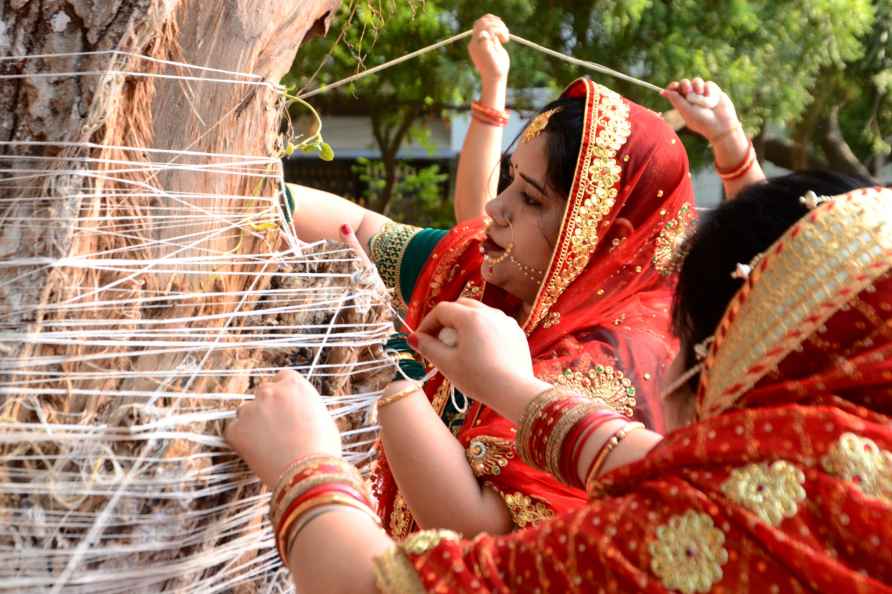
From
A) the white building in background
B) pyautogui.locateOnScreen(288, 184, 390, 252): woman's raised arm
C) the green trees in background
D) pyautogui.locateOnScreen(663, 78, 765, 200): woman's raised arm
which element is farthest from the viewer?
the white building in background

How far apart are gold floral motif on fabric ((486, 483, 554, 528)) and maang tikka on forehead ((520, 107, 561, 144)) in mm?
756

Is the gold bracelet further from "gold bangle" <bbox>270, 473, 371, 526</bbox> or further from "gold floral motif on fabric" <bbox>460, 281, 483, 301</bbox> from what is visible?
"gold floral motif on fabric" <bbox>460, 281, 483, 301</bbox>

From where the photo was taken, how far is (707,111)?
7.63 feet

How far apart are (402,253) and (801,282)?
56.7 inches

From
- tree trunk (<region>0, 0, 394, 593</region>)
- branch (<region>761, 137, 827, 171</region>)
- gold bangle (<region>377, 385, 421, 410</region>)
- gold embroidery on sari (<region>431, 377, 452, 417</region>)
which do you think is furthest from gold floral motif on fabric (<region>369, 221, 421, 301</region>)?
branch (<region>761, 137, 827, 171</region>)

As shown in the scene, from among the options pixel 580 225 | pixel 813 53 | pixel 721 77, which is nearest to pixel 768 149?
pixel 813 53

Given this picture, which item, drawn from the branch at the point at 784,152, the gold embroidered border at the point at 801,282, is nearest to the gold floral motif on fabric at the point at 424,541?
the gold embroidered border at the point at 801,282

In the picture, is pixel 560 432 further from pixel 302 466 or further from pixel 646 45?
pixel 646 45

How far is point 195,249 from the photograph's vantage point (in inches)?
50.1

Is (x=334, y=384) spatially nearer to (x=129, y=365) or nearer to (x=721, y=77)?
(x=129, y=365)

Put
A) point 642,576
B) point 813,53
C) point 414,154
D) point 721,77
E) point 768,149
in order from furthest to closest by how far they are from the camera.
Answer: point 414,154 < point 768,149 < point 813,53 < point 721,77 < point 642,576

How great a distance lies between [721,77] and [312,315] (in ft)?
15.0

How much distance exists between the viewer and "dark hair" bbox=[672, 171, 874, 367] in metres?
1.20

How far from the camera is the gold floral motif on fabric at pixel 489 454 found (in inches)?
64.1
